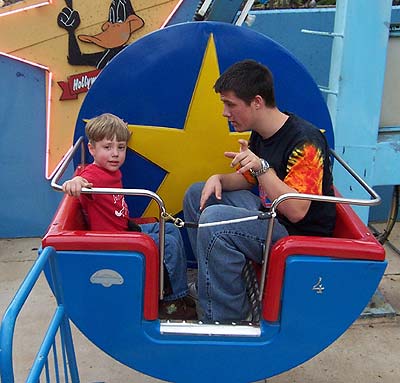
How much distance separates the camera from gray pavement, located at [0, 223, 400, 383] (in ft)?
8.57

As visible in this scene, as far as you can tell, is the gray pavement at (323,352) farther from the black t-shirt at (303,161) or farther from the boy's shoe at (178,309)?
the black t-shirt at (303,161)

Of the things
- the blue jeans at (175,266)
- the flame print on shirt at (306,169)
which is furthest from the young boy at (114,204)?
the flame print on shirt at (306,169)

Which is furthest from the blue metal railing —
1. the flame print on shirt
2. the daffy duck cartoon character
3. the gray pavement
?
the daffy duck cartoon character

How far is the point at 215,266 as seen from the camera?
193 cm

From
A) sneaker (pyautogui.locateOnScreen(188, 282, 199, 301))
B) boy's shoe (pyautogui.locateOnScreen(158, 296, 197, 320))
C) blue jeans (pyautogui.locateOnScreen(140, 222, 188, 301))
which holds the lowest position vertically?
A: boy's shoe (pyautogui.locateOnScreen(158, 296, 197, 320))

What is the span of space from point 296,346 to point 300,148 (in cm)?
68

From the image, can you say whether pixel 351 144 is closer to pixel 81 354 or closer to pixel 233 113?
pixel 233 113

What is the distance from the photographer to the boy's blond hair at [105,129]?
2191 mm

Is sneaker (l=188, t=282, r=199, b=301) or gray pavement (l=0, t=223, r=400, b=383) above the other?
sneaker (l=188, t=282, r=199, b=301)

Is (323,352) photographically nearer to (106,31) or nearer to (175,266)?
(175,266)

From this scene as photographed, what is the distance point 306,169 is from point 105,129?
2.71ft

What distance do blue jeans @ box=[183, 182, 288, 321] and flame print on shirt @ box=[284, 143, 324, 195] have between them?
0.18 m

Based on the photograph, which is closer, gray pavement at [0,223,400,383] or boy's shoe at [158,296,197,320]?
boy's shoe at [158,296,197,320]

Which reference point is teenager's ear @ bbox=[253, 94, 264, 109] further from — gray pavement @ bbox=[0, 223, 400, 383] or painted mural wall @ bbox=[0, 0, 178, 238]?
painted mural wall @ bbox=[0, 0, 178, 238]
